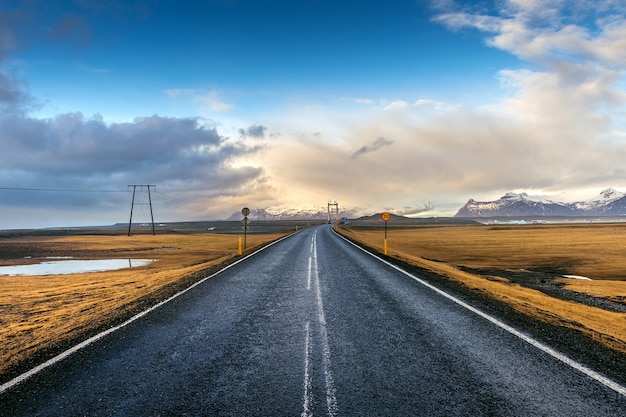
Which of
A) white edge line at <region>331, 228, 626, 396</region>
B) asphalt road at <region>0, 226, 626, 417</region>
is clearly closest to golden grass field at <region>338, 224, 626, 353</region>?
white edge line at <region>331, 228, 626, 396</region>

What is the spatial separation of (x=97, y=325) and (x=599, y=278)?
910 inches

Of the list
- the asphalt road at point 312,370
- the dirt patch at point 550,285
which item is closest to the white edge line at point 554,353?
the asphalt road at point 312,370

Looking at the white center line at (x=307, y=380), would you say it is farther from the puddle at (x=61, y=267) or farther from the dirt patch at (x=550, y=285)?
the puddle at (x=61, y=267)

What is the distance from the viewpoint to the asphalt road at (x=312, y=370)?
4391 millimetres

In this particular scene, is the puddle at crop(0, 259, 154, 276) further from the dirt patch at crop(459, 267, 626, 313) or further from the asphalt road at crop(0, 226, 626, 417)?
the dirt patch at crop(459, 267, 626, 313)

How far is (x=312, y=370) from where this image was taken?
541 cm

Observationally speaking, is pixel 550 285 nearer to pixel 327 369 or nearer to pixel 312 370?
pixel 327 369

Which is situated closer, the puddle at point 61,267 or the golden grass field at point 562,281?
the golden grass field at point 562,281

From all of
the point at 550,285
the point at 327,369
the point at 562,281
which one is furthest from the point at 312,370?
the point at 562,281

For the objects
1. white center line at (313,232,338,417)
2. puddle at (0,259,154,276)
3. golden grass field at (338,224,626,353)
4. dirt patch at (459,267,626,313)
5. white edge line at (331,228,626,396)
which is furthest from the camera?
puddle at (0,259,154,276)

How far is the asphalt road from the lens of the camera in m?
4.39

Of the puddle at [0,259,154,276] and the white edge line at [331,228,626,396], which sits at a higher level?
the white edge line at [331,228,626,396]

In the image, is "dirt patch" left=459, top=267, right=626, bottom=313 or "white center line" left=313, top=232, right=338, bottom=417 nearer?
"white center line" left=313, top=232, right=338, bottom=417

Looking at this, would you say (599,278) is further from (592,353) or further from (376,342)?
(376,342)
